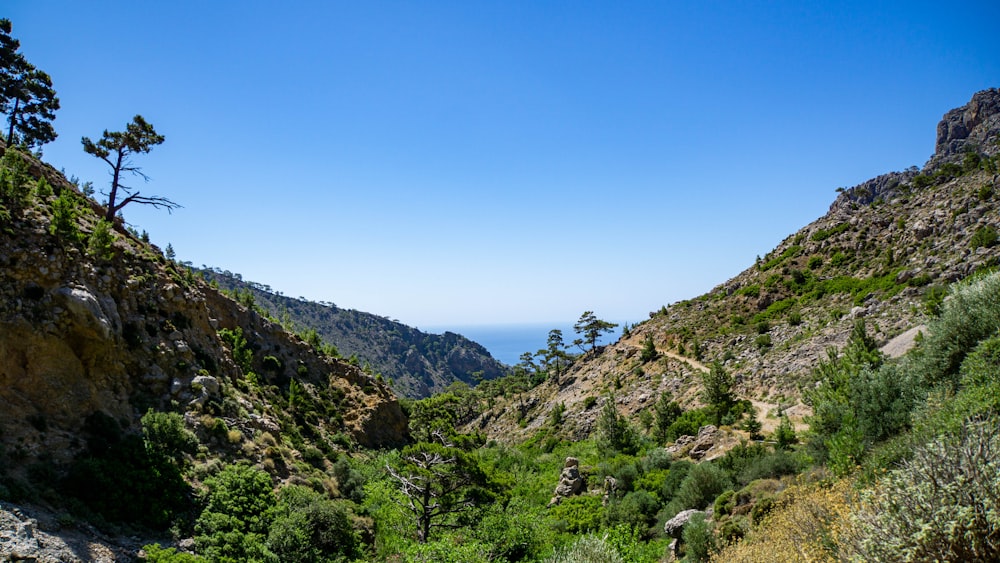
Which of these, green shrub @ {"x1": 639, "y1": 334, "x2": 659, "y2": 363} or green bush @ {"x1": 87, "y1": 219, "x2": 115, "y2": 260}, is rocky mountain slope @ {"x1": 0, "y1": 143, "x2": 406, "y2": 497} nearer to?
Answer: green bush @ {"x1": 87, "y1": 219, "x2": 115, "y2": 260}

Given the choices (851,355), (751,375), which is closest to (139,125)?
(851,355)

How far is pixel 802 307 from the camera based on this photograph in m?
39.3

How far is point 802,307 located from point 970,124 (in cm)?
9394

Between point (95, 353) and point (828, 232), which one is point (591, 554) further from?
point (828, 232)

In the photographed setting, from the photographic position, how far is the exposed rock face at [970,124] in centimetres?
8088

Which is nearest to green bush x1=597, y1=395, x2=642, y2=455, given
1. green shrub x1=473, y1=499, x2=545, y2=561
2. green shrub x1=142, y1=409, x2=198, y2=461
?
green shrub x1=473, y1=499, x2=545, y2=561

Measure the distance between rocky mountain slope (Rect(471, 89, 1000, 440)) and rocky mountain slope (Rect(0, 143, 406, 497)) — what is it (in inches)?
1122

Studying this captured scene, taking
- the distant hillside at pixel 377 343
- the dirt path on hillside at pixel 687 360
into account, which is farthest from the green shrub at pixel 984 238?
the distant hillside at pixel 377 343

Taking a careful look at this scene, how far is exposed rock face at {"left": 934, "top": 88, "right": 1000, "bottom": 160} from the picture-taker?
8088cm

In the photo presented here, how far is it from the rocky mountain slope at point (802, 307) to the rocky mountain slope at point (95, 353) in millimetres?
28510

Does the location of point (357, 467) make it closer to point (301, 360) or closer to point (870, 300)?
point (301, 360)

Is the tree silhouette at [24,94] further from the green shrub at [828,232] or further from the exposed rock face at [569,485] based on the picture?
the green shrub at [828,232]

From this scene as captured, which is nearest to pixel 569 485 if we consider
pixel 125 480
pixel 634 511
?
pixel 634 511

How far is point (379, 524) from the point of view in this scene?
20297mm
